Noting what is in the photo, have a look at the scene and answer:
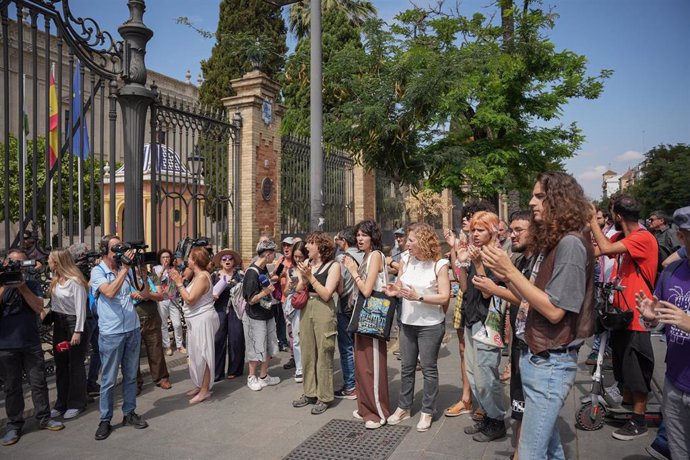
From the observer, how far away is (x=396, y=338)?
865 centimetres

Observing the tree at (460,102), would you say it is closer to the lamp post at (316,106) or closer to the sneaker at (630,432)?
the lamp post at (316,106)

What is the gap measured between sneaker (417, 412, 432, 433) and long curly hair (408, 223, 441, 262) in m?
1.44

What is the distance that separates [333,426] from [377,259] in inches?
65.1

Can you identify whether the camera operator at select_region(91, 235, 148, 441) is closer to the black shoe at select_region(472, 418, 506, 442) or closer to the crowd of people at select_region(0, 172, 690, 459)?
the crowd of people at select_region(0, 172, 690, 459)

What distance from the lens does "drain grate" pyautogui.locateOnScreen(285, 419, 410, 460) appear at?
14.2 ft

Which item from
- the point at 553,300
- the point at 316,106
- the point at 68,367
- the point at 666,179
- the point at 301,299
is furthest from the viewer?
the point at 666,179

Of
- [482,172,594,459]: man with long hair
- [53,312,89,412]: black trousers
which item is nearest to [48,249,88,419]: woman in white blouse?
[53,312,89,412]: black trousers

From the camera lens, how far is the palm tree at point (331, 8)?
25.8 m

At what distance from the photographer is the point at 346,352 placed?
6.04 metres

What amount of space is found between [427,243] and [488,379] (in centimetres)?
130

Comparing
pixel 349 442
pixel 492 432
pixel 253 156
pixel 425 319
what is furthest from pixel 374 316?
pixel 253 156

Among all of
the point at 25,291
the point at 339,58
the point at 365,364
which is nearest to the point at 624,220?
the point at 365,364

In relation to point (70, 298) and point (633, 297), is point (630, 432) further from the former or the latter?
point (70, 298)

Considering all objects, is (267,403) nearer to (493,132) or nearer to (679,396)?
(679,396)
